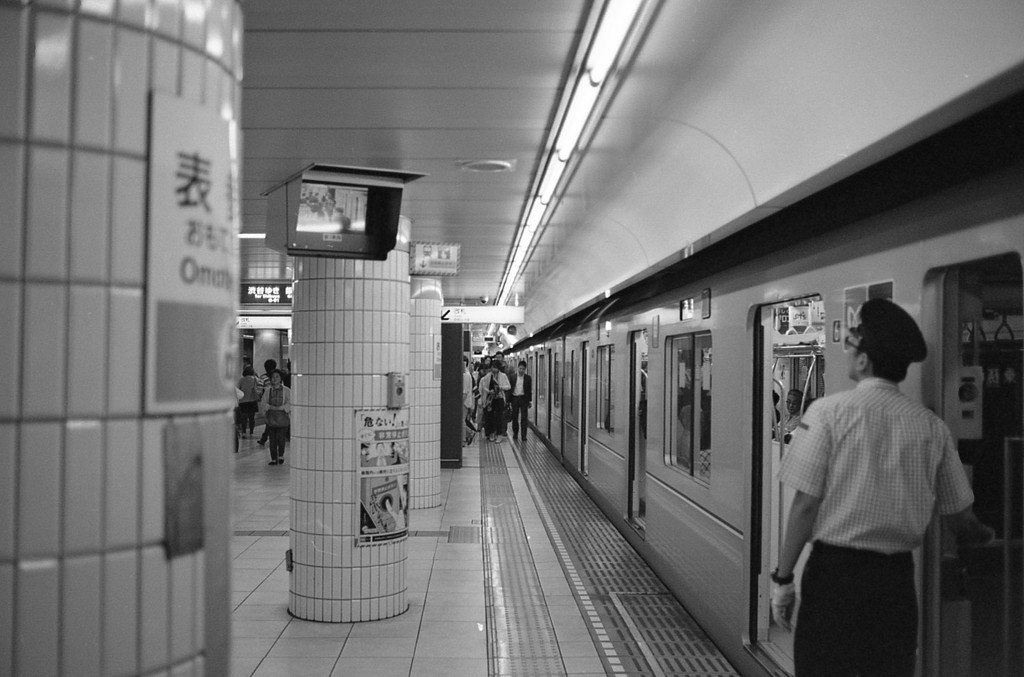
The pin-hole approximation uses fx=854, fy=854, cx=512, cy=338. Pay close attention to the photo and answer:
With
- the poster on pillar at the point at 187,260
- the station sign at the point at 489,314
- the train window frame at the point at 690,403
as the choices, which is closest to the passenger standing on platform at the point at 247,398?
the station sign at the point at 489,314

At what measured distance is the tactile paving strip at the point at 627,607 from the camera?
16.9ft

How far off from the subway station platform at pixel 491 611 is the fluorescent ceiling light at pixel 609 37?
3.32 metres

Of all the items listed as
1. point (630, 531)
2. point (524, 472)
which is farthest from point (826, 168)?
point (524, 472)

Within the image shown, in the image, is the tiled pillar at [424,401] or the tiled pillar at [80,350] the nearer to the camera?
the tiled pillar at [80,350]

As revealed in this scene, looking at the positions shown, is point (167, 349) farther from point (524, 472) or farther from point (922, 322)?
point (524, 472)

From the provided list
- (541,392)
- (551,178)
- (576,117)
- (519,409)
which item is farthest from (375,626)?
(541,392)

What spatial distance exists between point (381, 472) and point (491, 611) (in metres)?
1.30

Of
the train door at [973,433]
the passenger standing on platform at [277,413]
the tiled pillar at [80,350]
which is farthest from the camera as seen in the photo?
the passenger standing on platform at [277,413]

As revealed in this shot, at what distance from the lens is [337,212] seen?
5.47 metres

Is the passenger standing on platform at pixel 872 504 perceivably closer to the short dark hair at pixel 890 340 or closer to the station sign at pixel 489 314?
the short dark hair at pixel 890 340

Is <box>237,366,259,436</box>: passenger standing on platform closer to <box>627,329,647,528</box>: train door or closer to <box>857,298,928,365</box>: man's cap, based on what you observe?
<box>627,329,647,528</box>: train door

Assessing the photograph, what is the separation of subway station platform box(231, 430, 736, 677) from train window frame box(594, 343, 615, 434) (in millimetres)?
1182

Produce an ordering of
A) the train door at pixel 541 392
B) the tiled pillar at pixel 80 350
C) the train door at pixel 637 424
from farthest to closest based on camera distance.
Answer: the train door at pixel 541 392, the train door at pixel 637 424, the tiled pillar at pixel 80 350

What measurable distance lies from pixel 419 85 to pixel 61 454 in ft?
11.0
